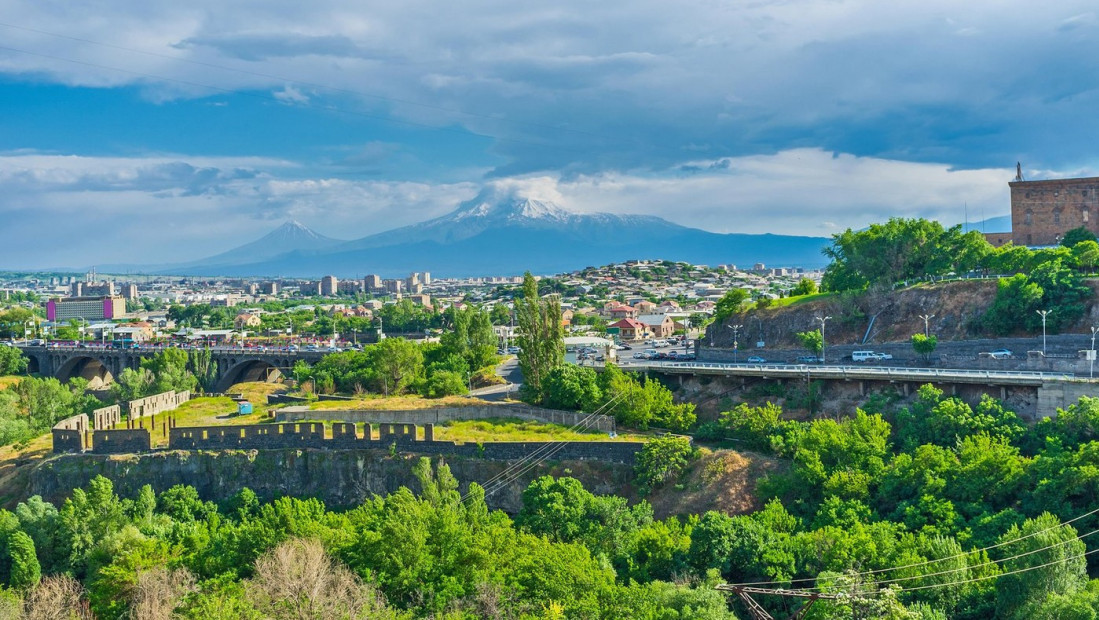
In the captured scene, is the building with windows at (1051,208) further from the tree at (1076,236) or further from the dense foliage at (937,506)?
the dense foliage at (937,506)

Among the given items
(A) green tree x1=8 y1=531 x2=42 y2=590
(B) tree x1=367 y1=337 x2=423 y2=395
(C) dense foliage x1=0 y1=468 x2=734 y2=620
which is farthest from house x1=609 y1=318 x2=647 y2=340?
(A) green tree x1=8 y1=531 x2=42 y2=590

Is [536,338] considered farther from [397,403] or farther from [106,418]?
[106,418]

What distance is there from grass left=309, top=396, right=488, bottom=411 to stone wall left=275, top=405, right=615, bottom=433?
0.93 m

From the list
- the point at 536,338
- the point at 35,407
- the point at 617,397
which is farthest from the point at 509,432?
the point at 35,407

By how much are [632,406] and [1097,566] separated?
21.8 metres

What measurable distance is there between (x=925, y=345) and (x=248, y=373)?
61092 millimetres

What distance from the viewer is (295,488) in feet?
142

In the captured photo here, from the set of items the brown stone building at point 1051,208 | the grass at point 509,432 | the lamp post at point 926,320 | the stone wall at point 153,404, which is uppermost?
the brown stone building at point 1051,208

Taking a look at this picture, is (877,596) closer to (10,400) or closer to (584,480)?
(584,480)

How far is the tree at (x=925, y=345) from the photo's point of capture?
161 feet

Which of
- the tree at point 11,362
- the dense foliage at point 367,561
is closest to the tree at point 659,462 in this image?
the dense foliage at point 367,561

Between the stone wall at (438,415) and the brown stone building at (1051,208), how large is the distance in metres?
45.2

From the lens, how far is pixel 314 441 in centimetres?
4456

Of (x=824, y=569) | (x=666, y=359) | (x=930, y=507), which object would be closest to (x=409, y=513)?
(x=824, y=569)
